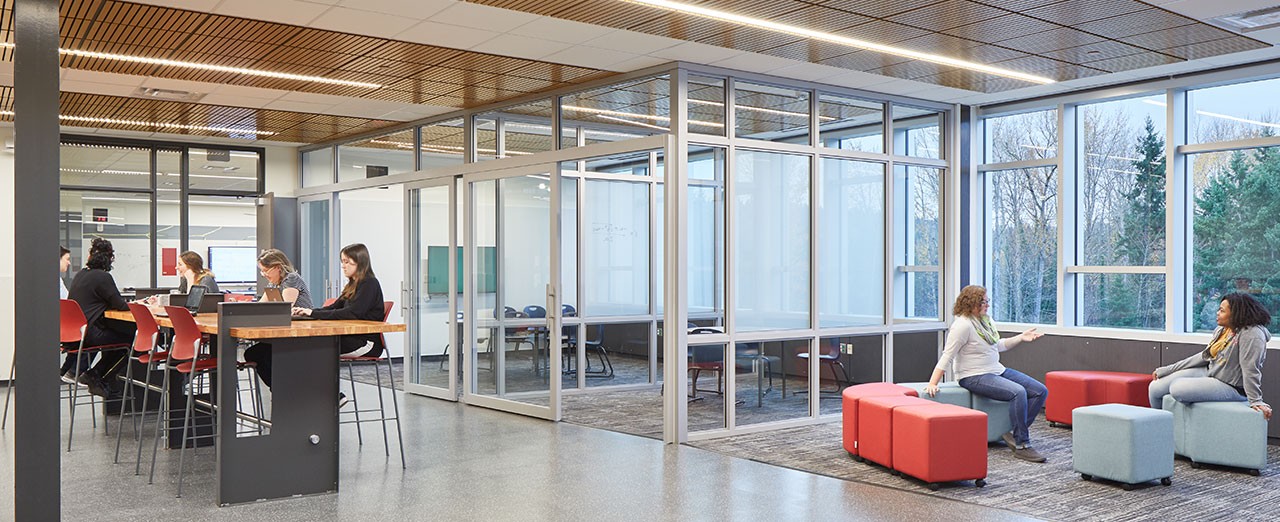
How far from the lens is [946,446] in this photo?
5812 millimetres

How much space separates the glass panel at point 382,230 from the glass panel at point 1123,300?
7.36 m

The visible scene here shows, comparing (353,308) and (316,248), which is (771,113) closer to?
(353,308)

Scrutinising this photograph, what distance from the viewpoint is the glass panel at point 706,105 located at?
7508 mm

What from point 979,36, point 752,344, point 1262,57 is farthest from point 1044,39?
point 752,344

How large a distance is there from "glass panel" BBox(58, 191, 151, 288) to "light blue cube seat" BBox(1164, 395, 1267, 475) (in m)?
10.2

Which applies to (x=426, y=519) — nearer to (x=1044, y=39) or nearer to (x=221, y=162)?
(x=1044, y=39)

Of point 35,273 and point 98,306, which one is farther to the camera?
point 98,306

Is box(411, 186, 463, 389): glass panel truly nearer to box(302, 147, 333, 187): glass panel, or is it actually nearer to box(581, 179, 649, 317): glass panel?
box(581, 179, 649, 317): glass panel

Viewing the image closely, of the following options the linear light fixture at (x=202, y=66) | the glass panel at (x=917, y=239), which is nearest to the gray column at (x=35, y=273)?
the linear light fixture at (x=202, y=66)

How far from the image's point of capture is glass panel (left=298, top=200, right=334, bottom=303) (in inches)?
463

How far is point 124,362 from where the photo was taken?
25.8 feet

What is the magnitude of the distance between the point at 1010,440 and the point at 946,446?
1445 millimetres

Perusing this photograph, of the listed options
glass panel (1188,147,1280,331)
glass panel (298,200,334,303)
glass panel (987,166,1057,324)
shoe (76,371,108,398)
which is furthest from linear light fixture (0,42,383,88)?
glass panel (1188,147,1280,331)

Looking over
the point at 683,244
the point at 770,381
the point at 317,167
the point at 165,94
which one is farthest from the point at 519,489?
the point at 317,167
